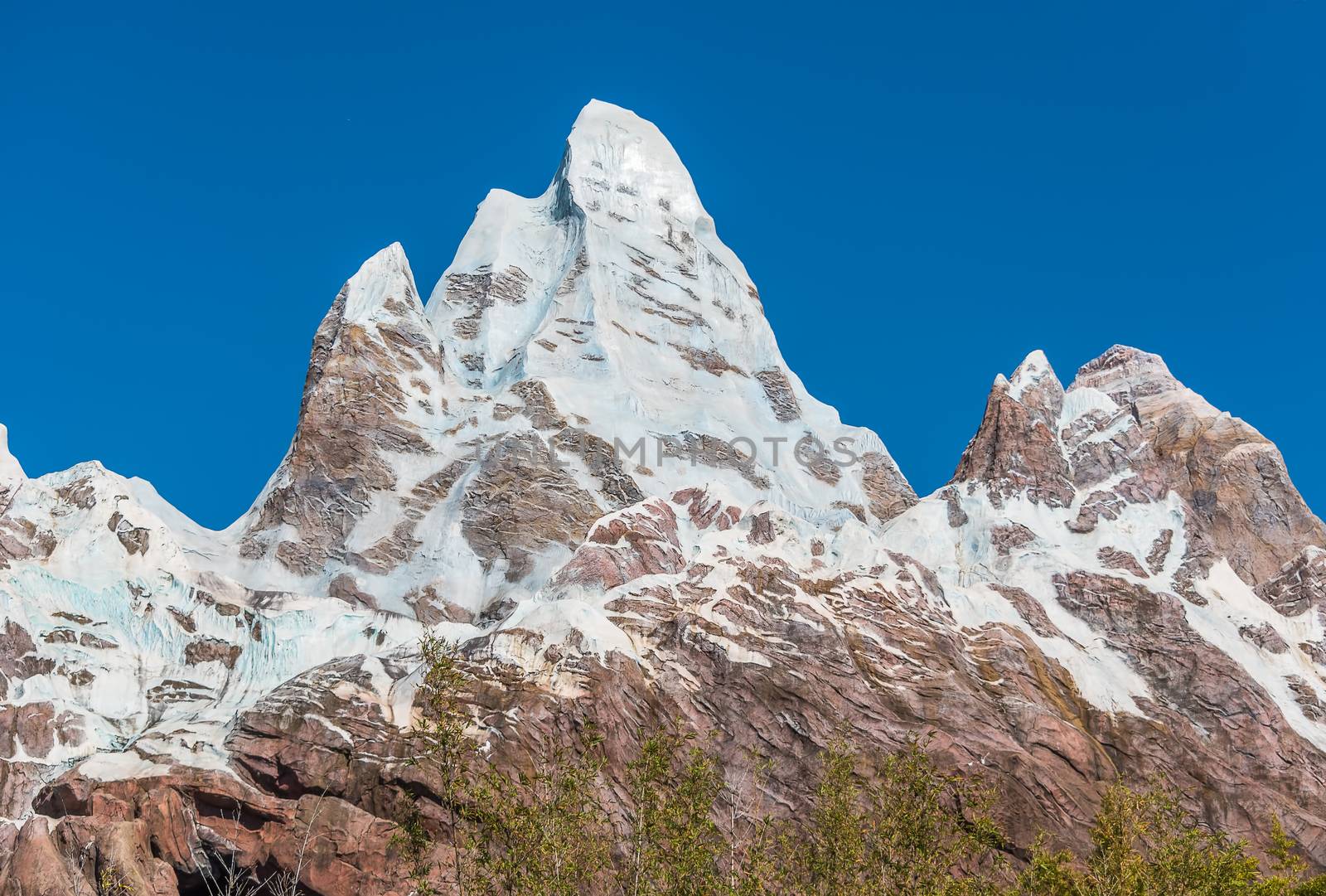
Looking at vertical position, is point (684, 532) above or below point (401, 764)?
above

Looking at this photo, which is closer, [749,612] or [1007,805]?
[1007,805]

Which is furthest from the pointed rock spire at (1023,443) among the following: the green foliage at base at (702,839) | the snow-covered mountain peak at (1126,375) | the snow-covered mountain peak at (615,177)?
the green foliage at base at (702,839)

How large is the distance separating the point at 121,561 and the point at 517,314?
235 feet

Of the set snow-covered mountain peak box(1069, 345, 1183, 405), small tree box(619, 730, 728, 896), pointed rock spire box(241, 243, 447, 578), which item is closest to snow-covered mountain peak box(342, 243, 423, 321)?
pointed rock spire box(241, 243, 447, 578)

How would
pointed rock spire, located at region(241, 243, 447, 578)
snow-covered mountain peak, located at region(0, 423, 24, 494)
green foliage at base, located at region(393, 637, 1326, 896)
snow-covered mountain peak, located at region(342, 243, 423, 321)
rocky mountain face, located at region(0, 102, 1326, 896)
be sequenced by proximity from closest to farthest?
green foliage at base, located at region(393, 637, 1326, 896) < rocky mountain face, located at region(0, 102, 1326, 896) < snow-covered mountain peak, located at region(0, 423, 24, 494) < pointed rock spire, located at region(241, 243, 447, 578) < snow-covered mountain peak, located at region(342, 243, 423, 321)

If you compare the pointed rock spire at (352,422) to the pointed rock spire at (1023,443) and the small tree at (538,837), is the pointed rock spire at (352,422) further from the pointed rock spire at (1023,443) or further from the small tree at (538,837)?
the small tree at (538,837)

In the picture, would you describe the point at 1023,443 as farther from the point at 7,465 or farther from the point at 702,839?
the point at 702,839

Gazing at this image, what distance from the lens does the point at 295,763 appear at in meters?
73.1

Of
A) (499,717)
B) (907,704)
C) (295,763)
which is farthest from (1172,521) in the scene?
(295,763)

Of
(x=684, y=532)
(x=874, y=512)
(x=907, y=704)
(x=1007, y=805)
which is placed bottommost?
(x=1007, y=805)

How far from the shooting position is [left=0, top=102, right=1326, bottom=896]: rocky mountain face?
75000 mm

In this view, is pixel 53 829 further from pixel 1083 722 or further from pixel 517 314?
pixel 517 314

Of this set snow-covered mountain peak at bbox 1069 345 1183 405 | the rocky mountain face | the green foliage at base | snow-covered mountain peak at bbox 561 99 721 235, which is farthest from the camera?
snow-covered mountain peak at bbox 561 99 721 235

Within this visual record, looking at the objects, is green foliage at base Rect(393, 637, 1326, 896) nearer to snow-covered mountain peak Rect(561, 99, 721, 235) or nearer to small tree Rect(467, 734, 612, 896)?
small tree Rect(467, 734, 612, 896)
